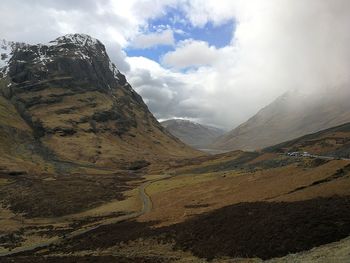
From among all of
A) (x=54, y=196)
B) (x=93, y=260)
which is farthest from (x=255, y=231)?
(x=54, y=196)

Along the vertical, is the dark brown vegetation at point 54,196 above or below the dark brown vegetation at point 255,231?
above

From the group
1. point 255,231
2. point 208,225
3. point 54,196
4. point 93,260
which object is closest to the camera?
point 255,231

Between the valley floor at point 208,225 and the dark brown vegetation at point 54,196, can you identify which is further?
the dark brown vegetation at point 54,196

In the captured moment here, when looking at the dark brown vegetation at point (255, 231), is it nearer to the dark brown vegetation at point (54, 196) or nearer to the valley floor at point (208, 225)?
the valley floor at point (208, 225)

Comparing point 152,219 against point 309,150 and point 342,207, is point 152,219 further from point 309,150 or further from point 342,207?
point 309,150

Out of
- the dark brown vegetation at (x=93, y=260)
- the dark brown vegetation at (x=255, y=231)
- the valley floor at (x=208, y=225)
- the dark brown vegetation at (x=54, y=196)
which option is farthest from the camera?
the dark brown vegetation at (x=54, y=196)

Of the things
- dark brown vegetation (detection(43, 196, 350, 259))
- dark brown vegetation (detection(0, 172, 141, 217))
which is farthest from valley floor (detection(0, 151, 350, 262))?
dark brown vegetation (detection(0, 172, 141, 217))

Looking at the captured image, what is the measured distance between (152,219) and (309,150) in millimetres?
102421

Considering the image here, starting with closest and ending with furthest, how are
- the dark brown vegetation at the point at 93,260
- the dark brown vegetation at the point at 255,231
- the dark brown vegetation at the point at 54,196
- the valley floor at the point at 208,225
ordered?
1. the dark brown vegetation at the point at 255,231
2. the valley floor at the point at 208,225
3. the dark brown vegetation at the point at 93,260
4. the dark brown vegetation at the point at 54,196

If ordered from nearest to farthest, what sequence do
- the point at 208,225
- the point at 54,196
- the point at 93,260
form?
the point at 93,260
the point at 208,225
the point at 54,196

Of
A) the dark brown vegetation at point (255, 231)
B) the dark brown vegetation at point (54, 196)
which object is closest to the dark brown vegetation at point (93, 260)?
the dark brown vegetation at point (255, 231)

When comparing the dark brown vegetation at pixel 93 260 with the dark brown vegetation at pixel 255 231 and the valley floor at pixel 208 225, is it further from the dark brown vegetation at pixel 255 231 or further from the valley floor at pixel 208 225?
the dark brown vegetation at pixel 255 231

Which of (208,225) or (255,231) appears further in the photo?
(208,225)

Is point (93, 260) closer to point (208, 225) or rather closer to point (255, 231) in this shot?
point (208, 225)
